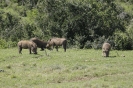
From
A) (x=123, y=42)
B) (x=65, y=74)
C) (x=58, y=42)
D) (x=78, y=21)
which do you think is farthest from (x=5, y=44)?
(x=65, y=74)

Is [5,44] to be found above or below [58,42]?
below

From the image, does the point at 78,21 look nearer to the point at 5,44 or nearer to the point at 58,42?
the point at 58,42

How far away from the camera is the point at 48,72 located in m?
21.4

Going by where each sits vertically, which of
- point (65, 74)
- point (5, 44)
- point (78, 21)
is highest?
point (78, 21)

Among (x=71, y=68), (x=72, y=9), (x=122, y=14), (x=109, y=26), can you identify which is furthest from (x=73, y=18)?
(x=71, y=68)

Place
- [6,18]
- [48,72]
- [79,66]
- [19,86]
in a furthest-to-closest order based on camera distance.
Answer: [6,18], [79,66], [48,72], [19,86]

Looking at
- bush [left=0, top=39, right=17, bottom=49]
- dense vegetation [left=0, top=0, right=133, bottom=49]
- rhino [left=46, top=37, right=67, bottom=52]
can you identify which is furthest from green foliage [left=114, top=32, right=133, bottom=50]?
bush [left=0, top=39, right=17, bottom=49]

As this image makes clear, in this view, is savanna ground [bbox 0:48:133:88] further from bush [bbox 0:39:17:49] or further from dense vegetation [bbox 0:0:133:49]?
dense vegetation [bbox 0:0:133:49]

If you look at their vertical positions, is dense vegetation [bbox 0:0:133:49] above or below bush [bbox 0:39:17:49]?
above

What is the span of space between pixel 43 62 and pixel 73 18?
19.4 metres

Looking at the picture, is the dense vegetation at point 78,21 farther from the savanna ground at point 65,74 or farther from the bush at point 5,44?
the savanna ground at point 65,74

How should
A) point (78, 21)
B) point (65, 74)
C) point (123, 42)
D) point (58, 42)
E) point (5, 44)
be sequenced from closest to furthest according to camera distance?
1. point (65, 74)
2. point (58, 42)
3. point (123, 42)
4. point (5, 44)
5. point (78, 21)

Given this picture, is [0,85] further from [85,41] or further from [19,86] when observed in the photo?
[85,41]

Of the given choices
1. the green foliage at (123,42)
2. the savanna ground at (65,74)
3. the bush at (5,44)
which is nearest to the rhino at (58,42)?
the green foliage at (123,42)
